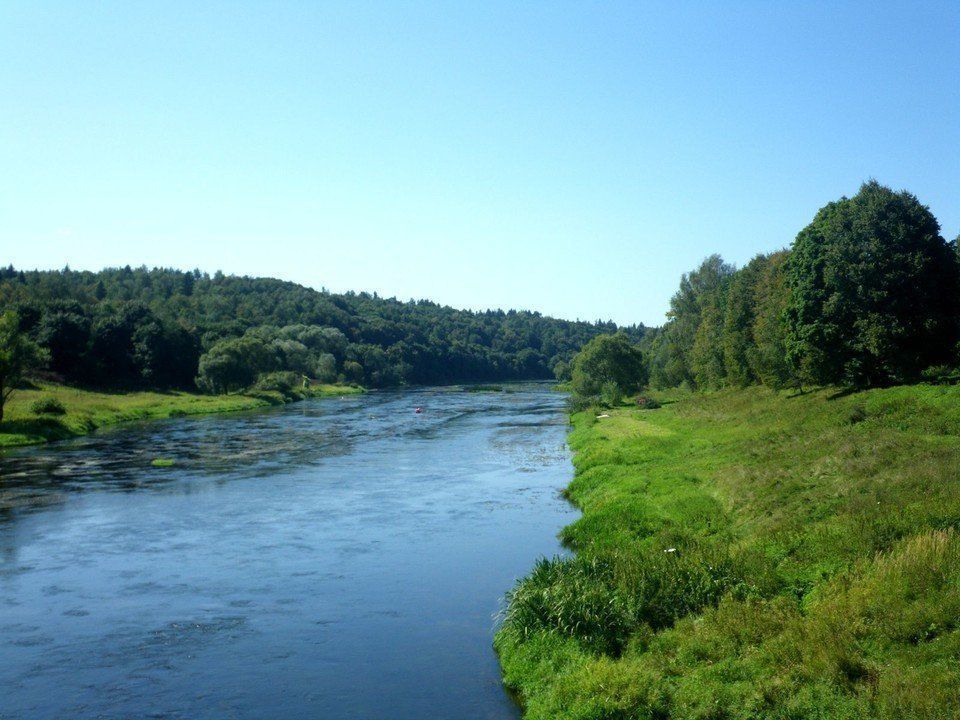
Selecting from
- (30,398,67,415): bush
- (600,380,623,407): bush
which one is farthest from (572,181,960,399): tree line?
(30,398,67,415): bush

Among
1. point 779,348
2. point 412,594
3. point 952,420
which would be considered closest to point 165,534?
point 412,594

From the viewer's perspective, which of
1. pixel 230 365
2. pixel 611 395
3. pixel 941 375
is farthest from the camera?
pixel 230 365

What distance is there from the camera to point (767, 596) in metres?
18.3

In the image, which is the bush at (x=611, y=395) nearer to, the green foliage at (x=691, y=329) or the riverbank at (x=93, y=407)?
the green foliage at (x=691, y=329)

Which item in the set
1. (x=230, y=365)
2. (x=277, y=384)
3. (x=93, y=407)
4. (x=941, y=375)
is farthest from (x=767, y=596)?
(x=277, y=384)

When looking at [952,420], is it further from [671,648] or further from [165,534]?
[165,534]

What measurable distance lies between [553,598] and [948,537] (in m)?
8.97

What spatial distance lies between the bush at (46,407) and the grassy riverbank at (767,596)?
2235 inches

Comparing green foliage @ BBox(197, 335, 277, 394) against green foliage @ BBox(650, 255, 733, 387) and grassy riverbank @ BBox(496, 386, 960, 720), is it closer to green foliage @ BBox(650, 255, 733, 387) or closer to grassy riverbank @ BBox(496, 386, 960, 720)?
green foliage @ BBox(650, 255, 733, 387)

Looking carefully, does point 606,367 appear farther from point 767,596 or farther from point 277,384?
point 767,596

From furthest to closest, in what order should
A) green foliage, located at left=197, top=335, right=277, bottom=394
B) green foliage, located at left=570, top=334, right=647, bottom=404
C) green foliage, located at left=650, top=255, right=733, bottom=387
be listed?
green foliage, located at left=197, top=335, right=277, bottom=394
green foliage, located at left=570, top=334, right=647, bottom=404
green foliage, located at left=650, top=255, right=733, bottom=387

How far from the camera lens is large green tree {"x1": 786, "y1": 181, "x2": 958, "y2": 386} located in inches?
1737

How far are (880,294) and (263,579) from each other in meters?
36.7

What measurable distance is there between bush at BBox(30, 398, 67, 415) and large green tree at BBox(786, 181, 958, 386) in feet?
205
